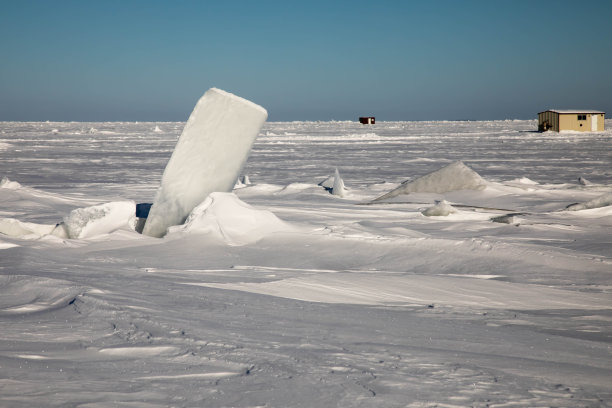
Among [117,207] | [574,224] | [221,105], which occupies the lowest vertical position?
[574,224]

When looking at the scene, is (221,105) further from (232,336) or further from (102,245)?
(232,336)

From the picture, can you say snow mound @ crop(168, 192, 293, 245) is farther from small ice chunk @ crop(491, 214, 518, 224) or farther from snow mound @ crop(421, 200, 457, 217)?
small ice chunk @ crop(491, 214, 518, 224)

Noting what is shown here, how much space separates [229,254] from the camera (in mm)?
5523

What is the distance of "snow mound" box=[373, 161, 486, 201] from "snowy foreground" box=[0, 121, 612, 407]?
1908mm

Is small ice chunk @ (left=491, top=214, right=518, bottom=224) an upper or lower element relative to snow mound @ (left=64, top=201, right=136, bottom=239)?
lower

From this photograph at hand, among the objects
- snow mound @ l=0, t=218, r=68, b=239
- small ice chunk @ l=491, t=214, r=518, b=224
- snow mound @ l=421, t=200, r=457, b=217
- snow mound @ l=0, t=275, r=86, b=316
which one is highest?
snow mound @ l=0, t=218, r=68, b=239

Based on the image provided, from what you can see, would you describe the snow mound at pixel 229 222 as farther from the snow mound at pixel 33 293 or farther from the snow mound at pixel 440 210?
the snow mound at pixel 440 210

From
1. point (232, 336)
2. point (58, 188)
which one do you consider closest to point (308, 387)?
point (232, 336)

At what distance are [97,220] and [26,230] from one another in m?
0.69

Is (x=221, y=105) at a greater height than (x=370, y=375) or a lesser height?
greater

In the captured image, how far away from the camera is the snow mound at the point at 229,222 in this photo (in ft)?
19.7

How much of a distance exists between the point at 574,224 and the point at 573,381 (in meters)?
5.38

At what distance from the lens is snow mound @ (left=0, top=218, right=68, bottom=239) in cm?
607

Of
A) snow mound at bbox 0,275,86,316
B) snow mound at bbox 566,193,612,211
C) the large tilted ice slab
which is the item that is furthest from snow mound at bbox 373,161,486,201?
snow mound at bbox 0,275,86,316
